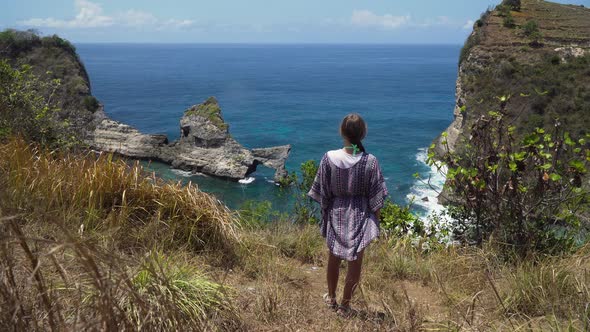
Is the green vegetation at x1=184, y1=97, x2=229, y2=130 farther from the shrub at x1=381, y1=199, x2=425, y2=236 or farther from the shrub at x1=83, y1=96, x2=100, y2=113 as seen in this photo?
the shrub at x1=381, y1=199, x2=425, y2=236

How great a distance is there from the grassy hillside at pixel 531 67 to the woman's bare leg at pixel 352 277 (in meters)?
29.1

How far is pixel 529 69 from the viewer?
39031 millimetres

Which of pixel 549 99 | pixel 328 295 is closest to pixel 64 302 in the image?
→ pixel 328 295

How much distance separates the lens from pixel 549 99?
36.2m

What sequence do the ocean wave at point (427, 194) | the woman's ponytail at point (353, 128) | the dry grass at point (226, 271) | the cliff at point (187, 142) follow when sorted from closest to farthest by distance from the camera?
the dry grass at point (226, 271) < the woman's ponytail at point (353, 128) < the ocean wave at point (427, 194) < the cliff at point (187, 142)

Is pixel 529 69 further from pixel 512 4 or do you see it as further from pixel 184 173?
pixel 184 173

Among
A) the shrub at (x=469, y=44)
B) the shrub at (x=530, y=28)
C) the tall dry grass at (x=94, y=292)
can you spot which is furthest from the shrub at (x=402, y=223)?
the shrub at (x=530, y=28)

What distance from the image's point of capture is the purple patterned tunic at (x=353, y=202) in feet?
12.8

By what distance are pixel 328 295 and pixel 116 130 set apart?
47.1 m

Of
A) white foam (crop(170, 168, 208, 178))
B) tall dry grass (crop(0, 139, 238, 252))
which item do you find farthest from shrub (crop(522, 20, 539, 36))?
tall dry grass (crop(0, 139, 238, 252))

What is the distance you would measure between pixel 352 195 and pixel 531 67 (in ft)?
132

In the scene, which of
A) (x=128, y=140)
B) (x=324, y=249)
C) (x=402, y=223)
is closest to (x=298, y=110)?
(x=128, y=140)

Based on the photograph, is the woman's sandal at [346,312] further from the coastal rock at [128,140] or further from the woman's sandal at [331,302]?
the coastal rock at [128,140]

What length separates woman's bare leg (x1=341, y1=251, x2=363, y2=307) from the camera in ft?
12.9
